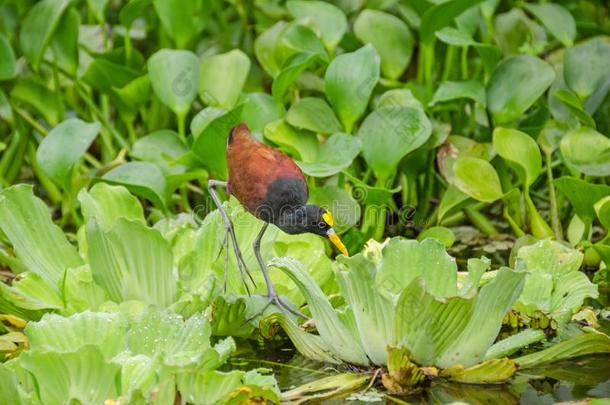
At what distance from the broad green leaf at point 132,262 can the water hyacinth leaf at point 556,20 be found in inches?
85.1

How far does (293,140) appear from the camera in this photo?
4.18m

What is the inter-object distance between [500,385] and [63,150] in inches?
Answer: 71.6

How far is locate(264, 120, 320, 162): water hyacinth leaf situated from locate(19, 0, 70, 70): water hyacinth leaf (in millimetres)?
1053

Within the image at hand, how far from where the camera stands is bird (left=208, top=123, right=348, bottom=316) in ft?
11.4

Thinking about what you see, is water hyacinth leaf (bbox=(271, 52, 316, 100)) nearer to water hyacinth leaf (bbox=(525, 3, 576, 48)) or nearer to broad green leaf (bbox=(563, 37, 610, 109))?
broad green leaf (bbox=(563, 37, 610, 109))

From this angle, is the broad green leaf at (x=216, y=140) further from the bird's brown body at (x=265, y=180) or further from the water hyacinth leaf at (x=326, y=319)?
the water hyacinth leaf at (x=326, y=319)

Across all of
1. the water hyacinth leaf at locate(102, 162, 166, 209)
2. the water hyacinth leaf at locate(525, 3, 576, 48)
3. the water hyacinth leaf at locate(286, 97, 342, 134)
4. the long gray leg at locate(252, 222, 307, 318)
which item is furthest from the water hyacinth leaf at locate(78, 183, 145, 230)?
the water hyacinth leaf at locate(525, 3, 576, 48)

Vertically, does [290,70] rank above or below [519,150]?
above

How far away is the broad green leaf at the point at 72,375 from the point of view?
2.56 meters

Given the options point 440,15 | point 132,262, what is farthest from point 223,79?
point 132,262

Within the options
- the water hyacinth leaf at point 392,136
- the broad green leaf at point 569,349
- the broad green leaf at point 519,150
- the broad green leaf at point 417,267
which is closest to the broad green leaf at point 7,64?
the water hyacinth leaf at point 392,136

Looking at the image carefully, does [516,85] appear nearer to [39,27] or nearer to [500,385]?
[500,385]

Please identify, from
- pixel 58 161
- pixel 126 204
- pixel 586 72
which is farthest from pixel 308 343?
pixel 586 72

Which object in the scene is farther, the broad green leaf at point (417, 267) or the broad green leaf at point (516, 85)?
the broad green leaf at point (516, 85)
